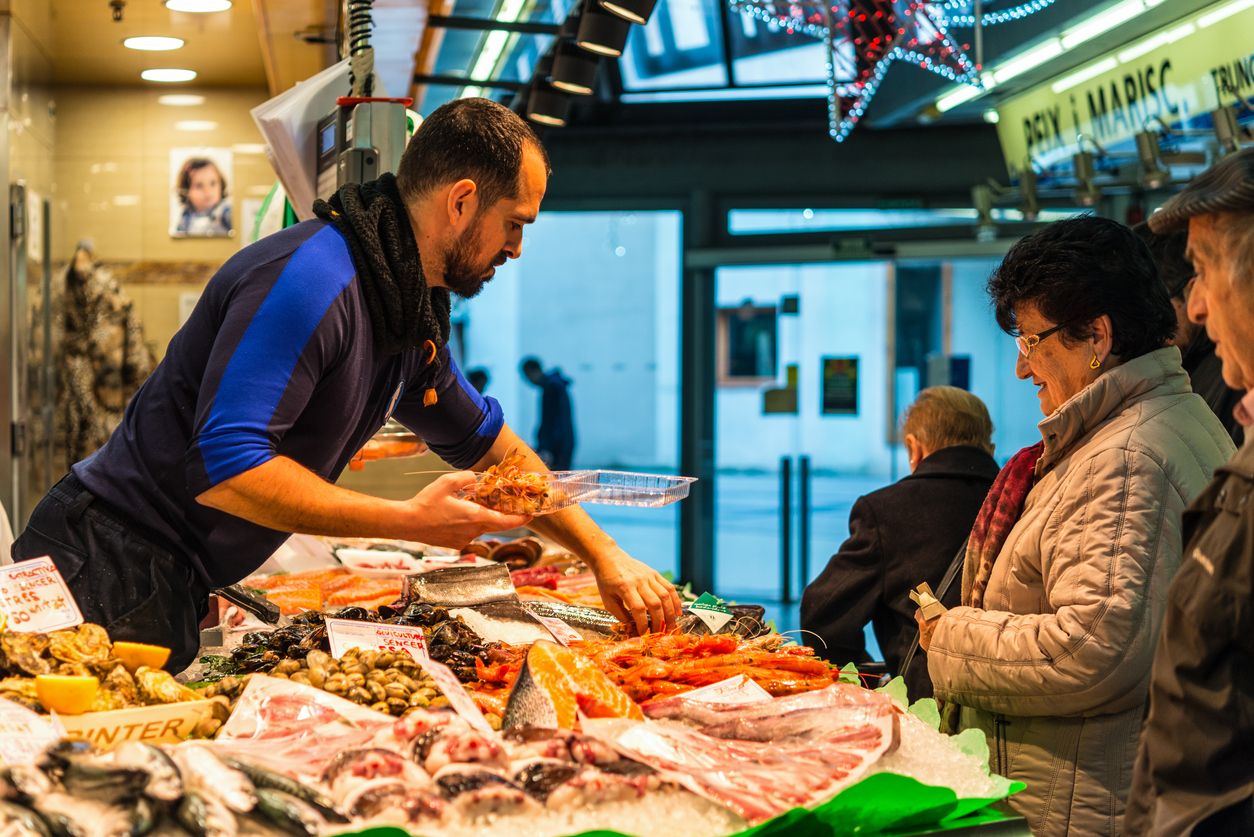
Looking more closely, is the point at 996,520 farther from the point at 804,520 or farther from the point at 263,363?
the point at 804,520

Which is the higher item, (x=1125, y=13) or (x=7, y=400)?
(x=1125, y=13)

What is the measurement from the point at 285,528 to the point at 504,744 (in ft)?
2.34

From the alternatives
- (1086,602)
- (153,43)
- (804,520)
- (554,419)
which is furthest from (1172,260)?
(554,419)

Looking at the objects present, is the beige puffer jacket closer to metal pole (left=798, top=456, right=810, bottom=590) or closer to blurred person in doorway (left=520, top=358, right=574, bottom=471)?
metal pole (left=798, top=456, right=810, bottom=590)

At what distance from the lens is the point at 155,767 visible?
155 centimetres

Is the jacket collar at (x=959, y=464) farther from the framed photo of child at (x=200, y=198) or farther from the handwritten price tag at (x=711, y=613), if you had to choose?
the framed photo of child at (x=200, y=198)

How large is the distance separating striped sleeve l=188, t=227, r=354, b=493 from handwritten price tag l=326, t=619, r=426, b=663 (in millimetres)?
338

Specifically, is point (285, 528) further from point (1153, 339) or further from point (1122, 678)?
point (1153, 339)

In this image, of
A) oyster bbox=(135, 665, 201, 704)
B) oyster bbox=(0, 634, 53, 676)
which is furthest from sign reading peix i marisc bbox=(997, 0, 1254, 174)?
oyster bbox=(0, 634, 53, 676)

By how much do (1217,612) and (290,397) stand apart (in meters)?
1.48

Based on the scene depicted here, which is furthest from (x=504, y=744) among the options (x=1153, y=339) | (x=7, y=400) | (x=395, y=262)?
(x=7, y=400)

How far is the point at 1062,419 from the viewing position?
8.77ft

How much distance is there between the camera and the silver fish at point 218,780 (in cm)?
153

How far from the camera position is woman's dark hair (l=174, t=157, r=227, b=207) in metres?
7.43
